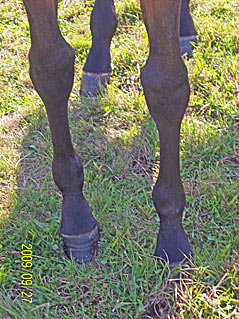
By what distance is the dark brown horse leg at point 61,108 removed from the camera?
5.46ft

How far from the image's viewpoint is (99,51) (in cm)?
298

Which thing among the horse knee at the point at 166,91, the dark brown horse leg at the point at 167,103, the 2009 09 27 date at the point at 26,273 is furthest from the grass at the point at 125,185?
the horse knee at the point at 166,91

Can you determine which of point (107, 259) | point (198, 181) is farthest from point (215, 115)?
point (107, 259)

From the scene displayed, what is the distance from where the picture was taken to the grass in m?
1.79

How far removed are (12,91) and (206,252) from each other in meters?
1.77

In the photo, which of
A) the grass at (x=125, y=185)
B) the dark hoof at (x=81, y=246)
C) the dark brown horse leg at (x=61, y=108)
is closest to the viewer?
the dark brown horse leg at (x=61, y=108)

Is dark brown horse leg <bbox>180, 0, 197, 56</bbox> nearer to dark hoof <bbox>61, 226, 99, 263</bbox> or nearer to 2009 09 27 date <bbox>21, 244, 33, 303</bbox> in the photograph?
dark hoof <bbox>61, 226, 99, 263</bbox>

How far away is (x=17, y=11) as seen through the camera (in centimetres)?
382

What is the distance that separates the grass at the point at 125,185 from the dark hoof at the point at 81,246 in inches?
1.5

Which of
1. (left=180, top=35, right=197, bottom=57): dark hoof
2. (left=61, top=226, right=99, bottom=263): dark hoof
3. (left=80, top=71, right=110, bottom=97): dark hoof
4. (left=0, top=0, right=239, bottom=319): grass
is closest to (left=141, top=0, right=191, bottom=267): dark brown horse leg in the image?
(left=0, top=0, right=239, bottom=319): grass

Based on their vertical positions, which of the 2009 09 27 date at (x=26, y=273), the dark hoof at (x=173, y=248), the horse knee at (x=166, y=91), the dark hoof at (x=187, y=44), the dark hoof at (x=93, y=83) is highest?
the horse knee at (x=166, y=91)

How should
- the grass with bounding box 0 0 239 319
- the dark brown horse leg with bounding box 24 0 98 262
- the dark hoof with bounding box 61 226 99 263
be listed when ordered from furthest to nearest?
the dark hoof with bounding box 61 226 99 263
the grass with bounding box 0 0 239 319
the dark brown horse leg with bounding box 24 0 98 262

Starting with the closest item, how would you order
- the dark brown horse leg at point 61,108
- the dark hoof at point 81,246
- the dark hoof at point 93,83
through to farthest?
the dark brown horse leg at point 61,108 < the dark hoof at point 81,246 < the dark hoof at point 93,83

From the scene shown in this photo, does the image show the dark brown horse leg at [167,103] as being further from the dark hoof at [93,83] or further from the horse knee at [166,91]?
the dark hoof at [93,83]
